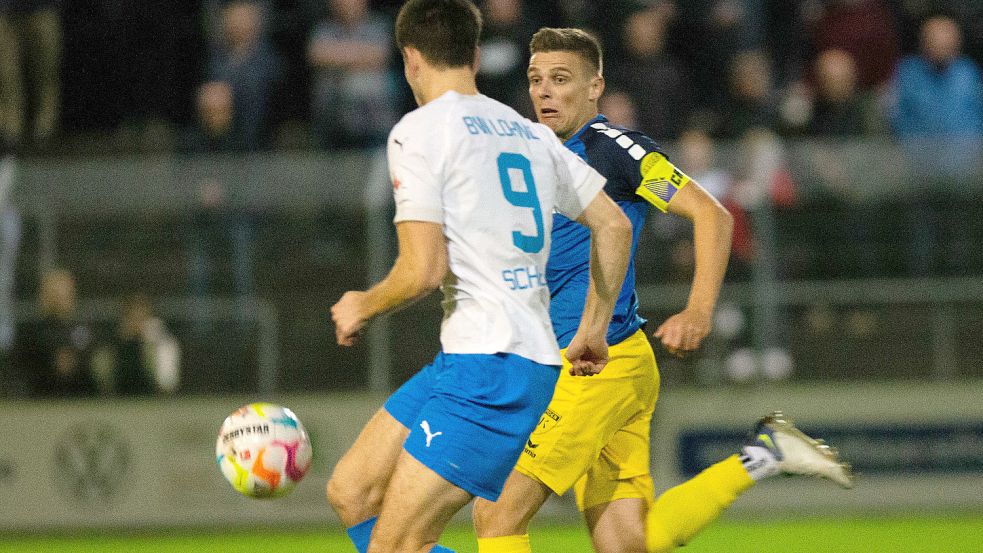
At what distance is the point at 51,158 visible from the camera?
38.5 feet

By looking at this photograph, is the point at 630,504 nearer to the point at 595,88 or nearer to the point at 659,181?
the point at 659,181

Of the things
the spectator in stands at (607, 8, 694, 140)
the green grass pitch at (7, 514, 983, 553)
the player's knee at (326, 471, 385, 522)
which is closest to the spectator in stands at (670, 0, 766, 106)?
the spectator in stands at (607, 8, 694, 140)

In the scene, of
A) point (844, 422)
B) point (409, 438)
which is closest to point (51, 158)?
point (844, 422)

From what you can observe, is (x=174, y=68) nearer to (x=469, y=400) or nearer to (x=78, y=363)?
(x=78, y=363)

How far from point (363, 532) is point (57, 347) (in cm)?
670

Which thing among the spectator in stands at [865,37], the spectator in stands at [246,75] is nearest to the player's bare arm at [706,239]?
the spectator in stands at [246,75]

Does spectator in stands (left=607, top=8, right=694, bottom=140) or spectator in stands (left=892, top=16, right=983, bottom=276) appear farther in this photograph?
spectator in stands (left=607, top=8, right=694, bottom=140)

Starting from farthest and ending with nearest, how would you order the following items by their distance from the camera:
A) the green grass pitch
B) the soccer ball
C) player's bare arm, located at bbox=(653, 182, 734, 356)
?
1. the green grass pitch
2. player's bare arm, located at bbox=(653, 182, 734, 356)
3. the soccer ball

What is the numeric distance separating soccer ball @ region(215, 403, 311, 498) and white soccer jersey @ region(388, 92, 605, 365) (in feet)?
3.10

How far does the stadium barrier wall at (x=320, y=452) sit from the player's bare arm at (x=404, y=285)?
693cm

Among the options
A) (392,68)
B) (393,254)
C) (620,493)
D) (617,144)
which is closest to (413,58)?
(617,144)

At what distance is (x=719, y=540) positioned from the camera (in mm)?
10281

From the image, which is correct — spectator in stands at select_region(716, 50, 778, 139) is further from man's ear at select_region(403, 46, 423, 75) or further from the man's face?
man's ear at select_region(403, 46, 423, 75)

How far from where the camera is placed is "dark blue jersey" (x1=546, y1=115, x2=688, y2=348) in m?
5.86
